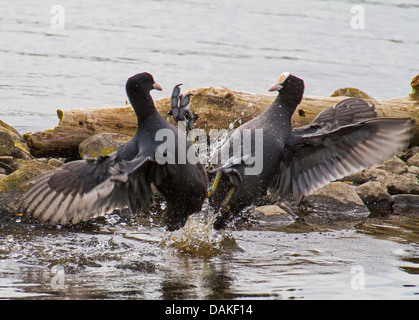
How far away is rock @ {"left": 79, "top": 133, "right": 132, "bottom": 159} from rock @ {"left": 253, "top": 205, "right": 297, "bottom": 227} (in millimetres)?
1713

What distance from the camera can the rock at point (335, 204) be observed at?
24.2ft

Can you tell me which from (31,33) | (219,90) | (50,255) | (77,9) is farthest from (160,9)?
(50,255)

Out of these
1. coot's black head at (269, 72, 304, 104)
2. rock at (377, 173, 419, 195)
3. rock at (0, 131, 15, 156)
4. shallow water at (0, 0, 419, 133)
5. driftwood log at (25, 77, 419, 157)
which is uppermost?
shallow water at (0, 0, 419, 133)

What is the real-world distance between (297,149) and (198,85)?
5.72 metres

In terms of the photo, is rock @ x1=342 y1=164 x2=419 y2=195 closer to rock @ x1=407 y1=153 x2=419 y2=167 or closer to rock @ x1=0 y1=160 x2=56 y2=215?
rock @ x1=407 y1=153 x2=419 y2=167

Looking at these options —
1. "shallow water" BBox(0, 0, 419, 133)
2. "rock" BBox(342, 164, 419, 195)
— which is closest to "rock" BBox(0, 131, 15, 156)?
"shallow water" BBox(0, 0, 419, 133)

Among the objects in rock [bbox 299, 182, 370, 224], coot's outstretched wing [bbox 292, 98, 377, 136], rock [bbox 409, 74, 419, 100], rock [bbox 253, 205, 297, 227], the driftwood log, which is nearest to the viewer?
coot's outstretched wing [bbox 292, 98, 377, 136]

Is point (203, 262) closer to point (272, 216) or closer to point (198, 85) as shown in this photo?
point (272, 216)

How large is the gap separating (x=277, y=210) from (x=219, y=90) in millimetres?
1653

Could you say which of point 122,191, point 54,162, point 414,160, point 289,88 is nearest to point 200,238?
point 122,191

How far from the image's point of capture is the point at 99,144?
755 centimetres

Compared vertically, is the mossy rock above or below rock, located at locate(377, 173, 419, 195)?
above

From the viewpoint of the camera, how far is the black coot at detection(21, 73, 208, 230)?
531cm

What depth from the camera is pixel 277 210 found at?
23.3ft
